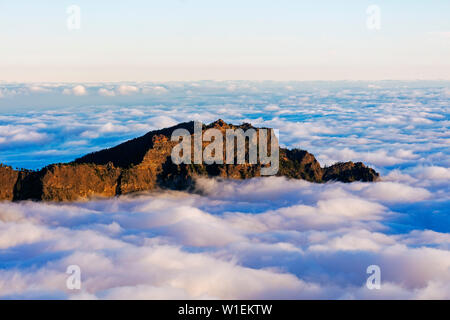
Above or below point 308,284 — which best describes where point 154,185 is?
above

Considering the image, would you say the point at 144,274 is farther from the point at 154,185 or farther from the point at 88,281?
the point at 154,185

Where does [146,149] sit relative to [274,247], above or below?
above

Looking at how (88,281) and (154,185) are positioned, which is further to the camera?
(154,185)

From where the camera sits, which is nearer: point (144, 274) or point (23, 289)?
point (23, 289)
